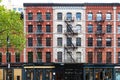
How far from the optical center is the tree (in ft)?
200

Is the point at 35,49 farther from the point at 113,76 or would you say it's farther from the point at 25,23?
the point at 113,76

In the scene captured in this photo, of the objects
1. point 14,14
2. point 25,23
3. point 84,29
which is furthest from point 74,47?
point 14,14

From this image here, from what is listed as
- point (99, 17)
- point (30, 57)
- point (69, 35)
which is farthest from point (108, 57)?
point (30, 57)

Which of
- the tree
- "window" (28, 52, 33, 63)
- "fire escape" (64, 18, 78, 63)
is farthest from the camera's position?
"fire escape" (64, 18, 78, 63)

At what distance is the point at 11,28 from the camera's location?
62.0 metres

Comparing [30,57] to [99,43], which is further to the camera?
[99,43]

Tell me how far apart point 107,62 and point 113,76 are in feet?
9.76

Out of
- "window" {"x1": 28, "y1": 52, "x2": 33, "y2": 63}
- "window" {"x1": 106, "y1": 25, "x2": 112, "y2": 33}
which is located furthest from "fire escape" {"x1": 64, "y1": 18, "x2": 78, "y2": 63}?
"window" {"x1": 28, "y1": 52, "x2": 33, "y2": 63}

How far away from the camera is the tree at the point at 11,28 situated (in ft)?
200

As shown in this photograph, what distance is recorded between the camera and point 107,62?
90562mm

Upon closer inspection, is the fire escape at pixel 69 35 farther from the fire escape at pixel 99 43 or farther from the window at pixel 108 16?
the window at pixel 108 16

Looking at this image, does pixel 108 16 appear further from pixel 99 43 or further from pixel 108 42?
pixel 99 43

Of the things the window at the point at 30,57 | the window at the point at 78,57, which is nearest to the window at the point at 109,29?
the window at the point at 78,57

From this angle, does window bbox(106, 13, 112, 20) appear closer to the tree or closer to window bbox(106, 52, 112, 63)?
window bbox(106, 52, 112, 63)
